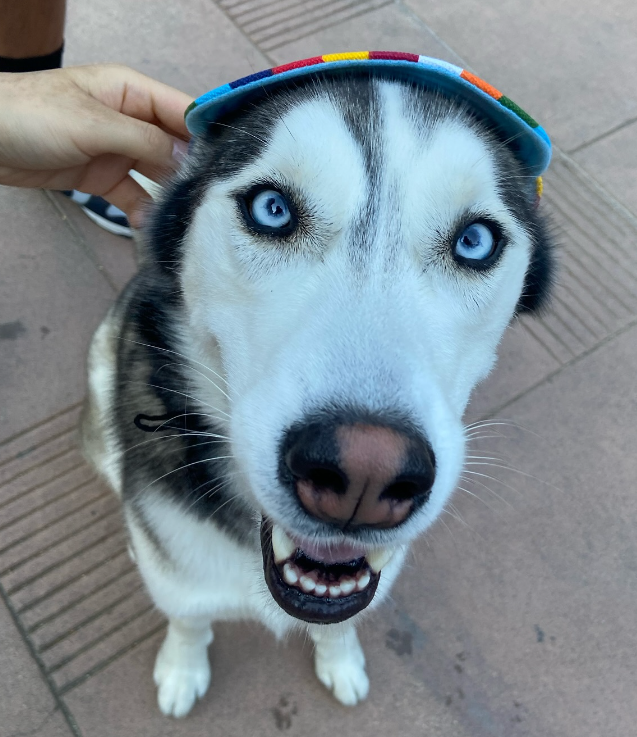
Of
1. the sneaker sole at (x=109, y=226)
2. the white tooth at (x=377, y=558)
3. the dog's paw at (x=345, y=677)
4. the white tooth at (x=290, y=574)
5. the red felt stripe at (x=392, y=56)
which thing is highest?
the red felt stripe at (x=392, y=56)

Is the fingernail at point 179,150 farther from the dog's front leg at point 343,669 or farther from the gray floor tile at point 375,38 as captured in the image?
the gray floor tile at point 375,38

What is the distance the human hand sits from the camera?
1802mm

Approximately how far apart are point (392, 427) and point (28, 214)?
2.83m

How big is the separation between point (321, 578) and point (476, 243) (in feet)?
2.80

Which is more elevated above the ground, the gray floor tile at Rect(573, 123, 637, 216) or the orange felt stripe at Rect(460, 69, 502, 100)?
the orange felt stripe at Rect(460, 69, 502, 100)

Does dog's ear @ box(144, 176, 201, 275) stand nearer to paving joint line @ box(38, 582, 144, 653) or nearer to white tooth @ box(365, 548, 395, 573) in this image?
white tooth @ box(365, 548, 395, 573)

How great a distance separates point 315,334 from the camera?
120 centimetres

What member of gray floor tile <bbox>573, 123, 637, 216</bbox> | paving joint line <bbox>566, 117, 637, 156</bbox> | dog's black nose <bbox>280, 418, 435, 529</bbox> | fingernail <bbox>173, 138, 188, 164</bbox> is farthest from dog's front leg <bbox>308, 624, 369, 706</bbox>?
paving joint line <bbox>566, 117, 637, 156</bbox>

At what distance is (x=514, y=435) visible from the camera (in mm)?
2885

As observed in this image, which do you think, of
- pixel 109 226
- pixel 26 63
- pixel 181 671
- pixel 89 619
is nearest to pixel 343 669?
pixel 181 671

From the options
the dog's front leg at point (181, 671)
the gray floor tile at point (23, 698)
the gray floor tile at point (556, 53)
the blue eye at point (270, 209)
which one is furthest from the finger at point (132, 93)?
the gray floor tile at point (556, 53)

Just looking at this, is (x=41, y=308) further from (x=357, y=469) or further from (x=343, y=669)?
(x=357, y=469)

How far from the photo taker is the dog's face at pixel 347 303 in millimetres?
1102

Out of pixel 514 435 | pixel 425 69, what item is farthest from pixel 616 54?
pixel 425 69
